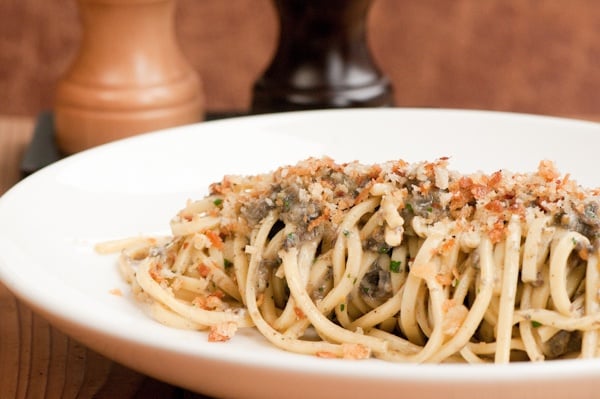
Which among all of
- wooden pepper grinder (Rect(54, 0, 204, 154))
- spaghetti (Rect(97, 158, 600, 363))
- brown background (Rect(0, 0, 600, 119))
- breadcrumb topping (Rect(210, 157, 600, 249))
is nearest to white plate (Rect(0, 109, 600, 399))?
spaghetti (Rect(97, 158, 600, 363))

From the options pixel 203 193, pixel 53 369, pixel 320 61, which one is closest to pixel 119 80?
pixel 320 61

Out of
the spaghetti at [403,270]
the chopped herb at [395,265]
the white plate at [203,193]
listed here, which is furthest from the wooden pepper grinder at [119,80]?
the chopped herb at [395,265]

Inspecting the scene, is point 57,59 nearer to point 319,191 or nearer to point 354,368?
point 319,191

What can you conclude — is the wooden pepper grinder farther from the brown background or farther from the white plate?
the brown background

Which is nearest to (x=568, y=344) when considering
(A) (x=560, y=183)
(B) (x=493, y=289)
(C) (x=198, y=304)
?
(B) (x=493, y=289)

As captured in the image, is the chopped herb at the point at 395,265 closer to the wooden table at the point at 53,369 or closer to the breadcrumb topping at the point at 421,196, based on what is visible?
the breadcrumb topping at the point at 421,196
